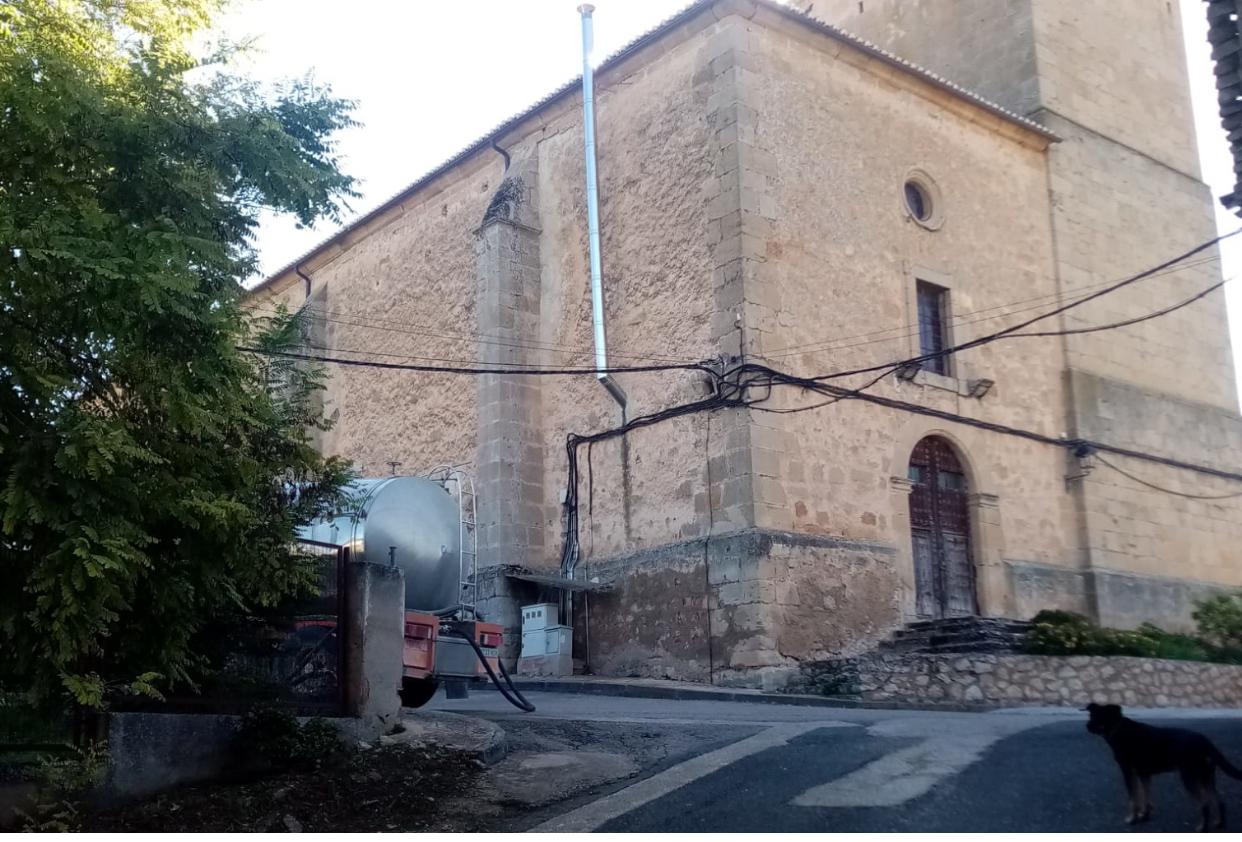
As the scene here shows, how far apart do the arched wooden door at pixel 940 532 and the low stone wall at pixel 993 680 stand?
7.90ft

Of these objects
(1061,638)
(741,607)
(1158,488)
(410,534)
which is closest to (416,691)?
(410,534)

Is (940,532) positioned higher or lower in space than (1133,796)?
higher

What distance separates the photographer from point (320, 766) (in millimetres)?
8031

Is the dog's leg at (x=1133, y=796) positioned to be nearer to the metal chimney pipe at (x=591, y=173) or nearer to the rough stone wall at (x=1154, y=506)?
the metal chimney pipe at (x=591, y=173)

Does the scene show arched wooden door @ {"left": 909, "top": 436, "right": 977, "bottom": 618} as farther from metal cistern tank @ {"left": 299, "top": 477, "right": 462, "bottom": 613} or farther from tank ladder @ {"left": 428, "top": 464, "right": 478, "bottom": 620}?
metal cistern tank @ {"left": 299, "top": 477, "right": 462, "bottom": 613}

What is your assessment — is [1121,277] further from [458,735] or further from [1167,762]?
[1167,762]

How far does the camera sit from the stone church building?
49.4ft

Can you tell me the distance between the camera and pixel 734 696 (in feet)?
43.1

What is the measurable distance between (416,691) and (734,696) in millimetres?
3660

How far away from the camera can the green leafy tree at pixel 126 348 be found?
6281 millimetres

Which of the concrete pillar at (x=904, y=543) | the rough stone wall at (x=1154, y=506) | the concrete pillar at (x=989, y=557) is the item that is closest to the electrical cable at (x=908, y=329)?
the rough stone wall at (x=1154, y=506)

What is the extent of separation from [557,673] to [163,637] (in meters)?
8.92

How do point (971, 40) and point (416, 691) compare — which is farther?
point (971, 40)

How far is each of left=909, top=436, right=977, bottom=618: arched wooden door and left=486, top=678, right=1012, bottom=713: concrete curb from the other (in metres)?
3.37
